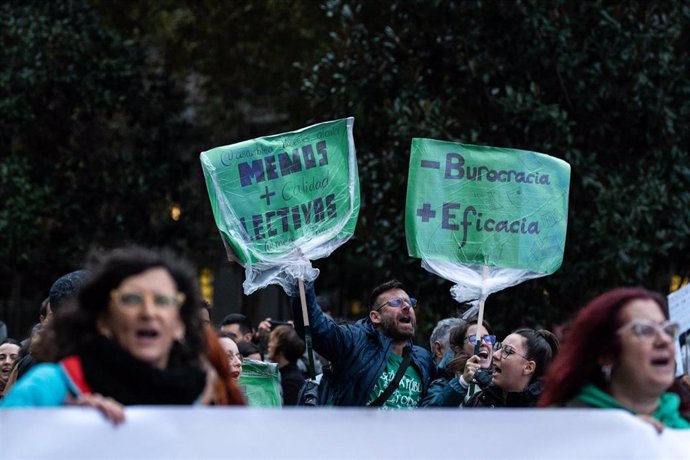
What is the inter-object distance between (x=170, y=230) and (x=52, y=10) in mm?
3671

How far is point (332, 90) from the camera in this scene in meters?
14.2

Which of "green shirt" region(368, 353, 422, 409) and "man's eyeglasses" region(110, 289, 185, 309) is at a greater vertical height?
"man's eyeglasses" region(110, 289, 185, 309)

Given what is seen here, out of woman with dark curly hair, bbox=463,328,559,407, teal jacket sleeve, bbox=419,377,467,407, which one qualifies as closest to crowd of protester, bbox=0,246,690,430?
woman with dark curly hair, bbox=463,328,559,407

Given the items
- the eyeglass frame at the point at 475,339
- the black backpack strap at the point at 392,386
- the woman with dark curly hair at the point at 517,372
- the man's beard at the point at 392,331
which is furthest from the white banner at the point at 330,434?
the man's beard at the point at 392,331

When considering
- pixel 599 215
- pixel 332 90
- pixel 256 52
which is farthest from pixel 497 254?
pixel 256 52

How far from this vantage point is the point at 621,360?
3896 millimetres

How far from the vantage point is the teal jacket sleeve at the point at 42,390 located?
338cm

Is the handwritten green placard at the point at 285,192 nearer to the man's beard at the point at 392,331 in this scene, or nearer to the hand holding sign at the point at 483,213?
the hand holding sign at the point at 483,213

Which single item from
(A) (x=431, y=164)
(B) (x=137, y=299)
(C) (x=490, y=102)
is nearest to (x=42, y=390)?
(B) (x=137, y=299)

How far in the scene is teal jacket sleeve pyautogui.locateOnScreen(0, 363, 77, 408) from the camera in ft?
11.1

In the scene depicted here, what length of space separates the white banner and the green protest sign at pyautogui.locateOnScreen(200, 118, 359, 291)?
3.40 metres

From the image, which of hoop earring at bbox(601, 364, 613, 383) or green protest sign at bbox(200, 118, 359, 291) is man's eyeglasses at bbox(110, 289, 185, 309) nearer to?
hoop earring at bbox(601, 364, 613, 383)

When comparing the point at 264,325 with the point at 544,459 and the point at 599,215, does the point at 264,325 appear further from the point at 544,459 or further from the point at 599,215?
the point at 544,459

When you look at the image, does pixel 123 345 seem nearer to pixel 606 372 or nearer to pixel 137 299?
pixel 137 299
